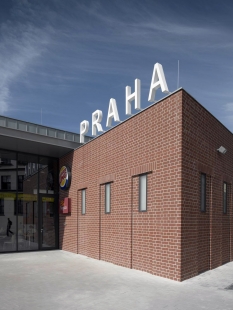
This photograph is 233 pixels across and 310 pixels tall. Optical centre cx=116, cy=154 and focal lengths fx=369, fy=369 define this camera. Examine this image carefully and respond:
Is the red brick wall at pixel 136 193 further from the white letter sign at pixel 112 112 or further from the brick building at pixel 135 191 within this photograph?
the white letter sign at pixel 112 112

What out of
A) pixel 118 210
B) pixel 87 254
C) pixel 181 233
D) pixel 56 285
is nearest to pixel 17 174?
pixel 87 254

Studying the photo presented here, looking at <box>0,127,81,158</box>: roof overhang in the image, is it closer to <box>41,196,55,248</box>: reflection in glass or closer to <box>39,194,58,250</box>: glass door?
<box>39,194,58,250</box>: glass door

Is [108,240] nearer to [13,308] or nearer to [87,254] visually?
[87,254]

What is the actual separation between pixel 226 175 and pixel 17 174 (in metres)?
9.91

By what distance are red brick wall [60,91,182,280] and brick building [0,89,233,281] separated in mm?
33

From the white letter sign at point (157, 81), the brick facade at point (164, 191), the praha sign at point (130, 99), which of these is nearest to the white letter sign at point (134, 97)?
the praha sign at point (130, 99)

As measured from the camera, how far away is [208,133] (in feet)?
41.5

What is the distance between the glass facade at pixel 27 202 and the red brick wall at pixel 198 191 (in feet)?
31.0

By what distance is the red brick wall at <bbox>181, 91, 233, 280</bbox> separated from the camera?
10.8 meters

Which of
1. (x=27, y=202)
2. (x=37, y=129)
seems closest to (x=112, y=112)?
(x=37, y=129)

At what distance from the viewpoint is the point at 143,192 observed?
12398 mm

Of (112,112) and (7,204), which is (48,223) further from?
(112,112)

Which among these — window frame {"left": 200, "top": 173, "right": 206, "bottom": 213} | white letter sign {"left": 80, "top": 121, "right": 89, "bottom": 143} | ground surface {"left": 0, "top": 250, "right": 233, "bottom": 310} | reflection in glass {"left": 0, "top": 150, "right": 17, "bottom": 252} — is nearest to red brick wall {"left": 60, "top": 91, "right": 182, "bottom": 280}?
ground surface {"left": 0, "top": 250, "right": 233, "bottom": 310}

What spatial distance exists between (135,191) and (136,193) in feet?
0.32
